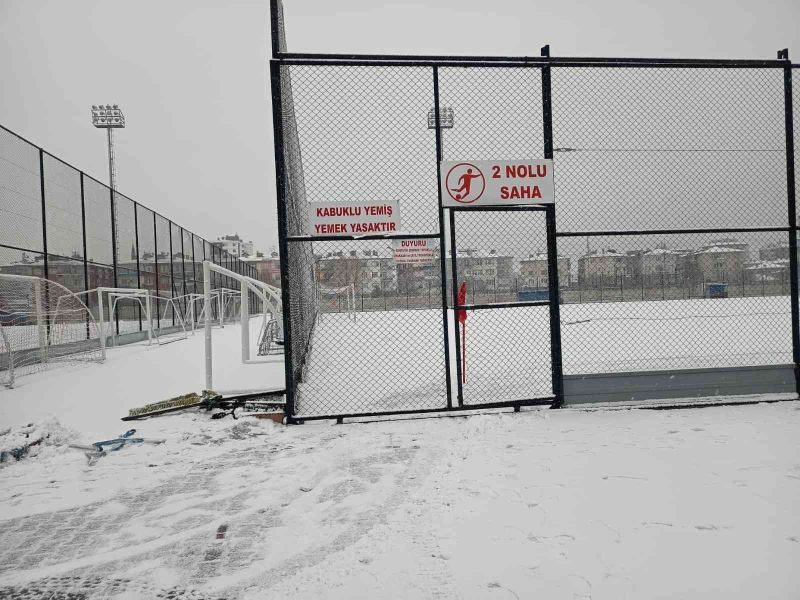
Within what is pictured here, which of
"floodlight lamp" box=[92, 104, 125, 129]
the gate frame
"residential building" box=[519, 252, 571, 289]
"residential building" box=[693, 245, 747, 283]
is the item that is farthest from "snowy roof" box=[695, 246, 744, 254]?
"floodlight lamp" box=[92, 104, 125, 129]

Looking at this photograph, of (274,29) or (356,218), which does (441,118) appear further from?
(356,218)

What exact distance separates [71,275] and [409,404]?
9167 mm

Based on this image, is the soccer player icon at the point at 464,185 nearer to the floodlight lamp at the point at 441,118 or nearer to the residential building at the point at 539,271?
the floodlight lamp at the point at 441,118

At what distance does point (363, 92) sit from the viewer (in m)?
5.28

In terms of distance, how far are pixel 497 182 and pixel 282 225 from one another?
222 cm

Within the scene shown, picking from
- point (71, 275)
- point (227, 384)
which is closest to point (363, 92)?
point (227, 384)

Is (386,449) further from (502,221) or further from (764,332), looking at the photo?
(764,332)

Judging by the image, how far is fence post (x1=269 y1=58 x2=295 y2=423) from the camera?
4914mm

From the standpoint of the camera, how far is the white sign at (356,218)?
16.3 ft

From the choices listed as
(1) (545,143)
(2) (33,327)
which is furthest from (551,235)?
(2) (33,327)

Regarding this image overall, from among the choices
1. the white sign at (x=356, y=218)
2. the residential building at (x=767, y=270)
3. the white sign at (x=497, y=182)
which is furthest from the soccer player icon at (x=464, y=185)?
the residential building at (x=767, y=270)

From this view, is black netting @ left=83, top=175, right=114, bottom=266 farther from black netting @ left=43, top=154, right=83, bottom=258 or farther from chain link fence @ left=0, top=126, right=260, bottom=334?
black netting @ left=43, top=154, right=83, bottom=258

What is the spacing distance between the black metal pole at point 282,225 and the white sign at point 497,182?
161cm

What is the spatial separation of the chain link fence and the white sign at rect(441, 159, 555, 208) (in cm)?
796
